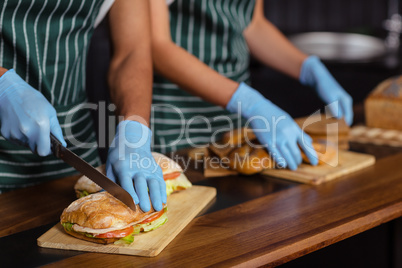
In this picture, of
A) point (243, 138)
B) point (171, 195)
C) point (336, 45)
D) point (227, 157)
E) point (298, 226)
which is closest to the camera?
point (298, 226)

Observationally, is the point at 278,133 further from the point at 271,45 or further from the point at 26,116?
the point at 271,45

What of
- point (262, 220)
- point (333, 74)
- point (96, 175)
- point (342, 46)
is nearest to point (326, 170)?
point (262, 220)

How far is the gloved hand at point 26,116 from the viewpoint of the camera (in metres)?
1.40

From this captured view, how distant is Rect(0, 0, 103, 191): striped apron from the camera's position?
5.71 feet

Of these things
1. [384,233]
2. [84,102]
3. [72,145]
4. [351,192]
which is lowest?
[384,233]

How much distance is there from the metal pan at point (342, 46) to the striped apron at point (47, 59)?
3030mm

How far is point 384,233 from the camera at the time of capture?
1.92 meters

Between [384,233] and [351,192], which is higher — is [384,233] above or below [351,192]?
below

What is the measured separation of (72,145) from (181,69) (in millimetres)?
526

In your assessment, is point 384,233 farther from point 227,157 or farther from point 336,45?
point 336,45

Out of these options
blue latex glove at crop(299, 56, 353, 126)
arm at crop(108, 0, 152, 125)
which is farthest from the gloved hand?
blue latex glove at crop(299, 56, 353, 126)

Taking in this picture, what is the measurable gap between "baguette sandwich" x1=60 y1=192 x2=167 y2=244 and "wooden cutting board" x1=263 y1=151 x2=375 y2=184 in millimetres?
624

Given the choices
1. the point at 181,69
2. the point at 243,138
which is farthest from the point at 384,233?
the point at 181,69

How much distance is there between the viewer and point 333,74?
15.4ft
